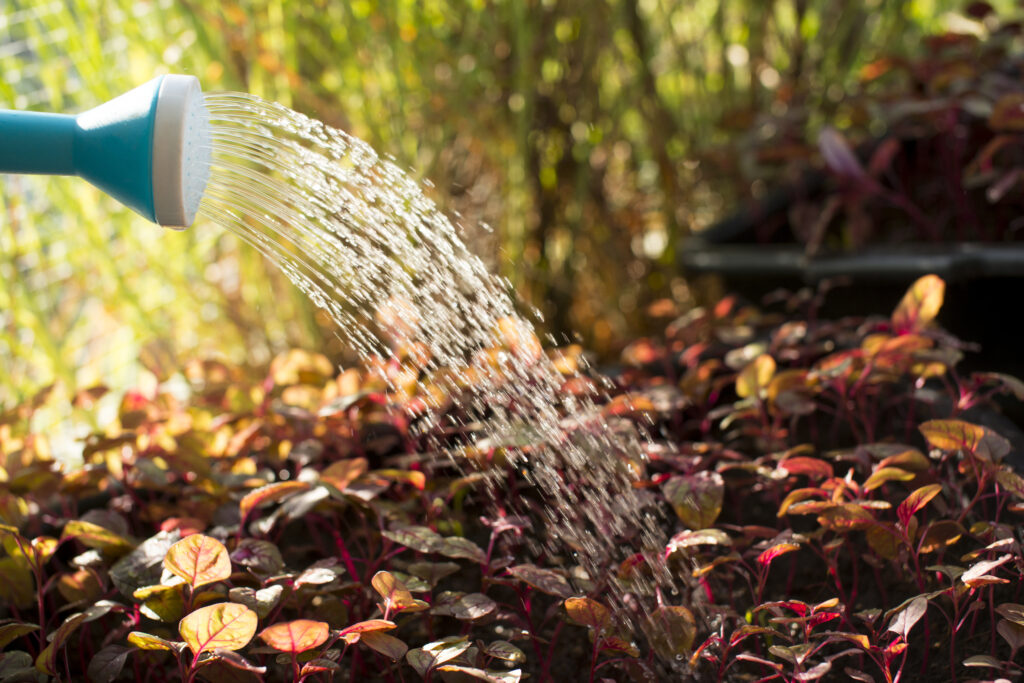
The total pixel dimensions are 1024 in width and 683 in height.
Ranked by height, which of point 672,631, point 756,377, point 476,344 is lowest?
point 672,631

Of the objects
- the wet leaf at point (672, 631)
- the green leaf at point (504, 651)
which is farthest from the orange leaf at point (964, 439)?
the green leaf at point (504, 651)

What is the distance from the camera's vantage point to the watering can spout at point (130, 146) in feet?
2.42

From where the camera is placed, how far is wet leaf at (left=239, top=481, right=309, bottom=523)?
0.88m

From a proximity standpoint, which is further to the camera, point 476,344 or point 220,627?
point 476,344

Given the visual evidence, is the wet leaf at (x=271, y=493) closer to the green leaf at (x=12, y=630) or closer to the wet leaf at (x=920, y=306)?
the green leaf at (x=12, y=630)

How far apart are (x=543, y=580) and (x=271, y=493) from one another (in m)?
0.28

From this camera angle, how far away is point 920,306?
1128 millimetres

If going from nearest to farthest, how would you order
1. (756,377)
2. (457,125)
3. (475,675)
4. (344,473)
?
1. (475,675)
2. (344,473)
3. (756,377)
4. (457,125)

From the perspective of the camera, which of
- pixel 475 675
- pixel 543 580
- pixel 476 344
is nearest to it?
pixel 475 675

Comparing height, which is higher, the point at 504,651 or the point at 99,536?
the point at 99,536

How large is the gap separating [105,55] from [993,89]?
1573 mm

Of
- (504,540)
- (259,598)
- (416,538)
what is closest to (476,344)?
(504,540)

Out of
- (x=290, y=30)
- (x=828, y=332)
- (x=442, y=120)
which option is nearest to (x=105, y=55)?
(x=290, y=30)

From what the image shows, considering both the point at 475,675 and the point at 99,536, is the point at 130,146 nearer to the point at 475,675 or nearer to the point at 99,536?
the point at 99,536
